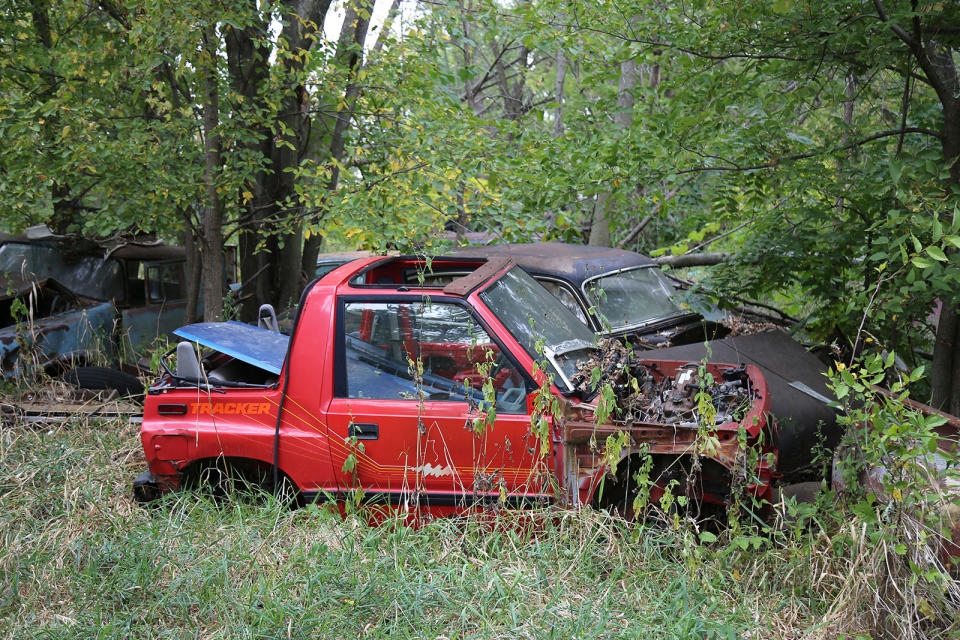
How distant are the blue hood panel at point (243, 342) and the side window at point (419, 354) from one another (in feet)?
1.80

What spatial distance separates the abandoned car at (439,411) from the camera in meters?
3.87

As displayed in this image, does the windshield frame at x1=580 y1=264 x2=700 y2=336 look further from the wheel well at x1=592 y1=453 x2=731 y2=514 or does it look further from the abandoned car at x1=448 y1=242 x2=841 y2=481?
the wheel well at x1=592 y1=453 x2=731 y2=514

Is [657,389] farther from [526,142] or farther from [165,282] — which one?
[165,282]

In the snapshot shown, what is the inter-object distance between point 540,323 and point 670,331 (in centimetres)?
235

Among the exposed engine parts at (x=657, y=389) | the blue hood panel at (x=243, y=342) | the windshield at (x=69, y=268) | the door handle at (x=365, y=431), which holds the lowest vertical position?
Result: the door handle at (x=365, y=431)

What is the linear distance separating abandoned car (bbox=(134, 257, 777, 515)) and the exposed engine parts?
0.04 feet

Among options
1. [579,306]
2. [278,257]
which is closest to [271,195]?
[278,257]

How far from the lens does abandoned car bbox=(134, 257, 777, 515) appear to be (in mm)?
3871

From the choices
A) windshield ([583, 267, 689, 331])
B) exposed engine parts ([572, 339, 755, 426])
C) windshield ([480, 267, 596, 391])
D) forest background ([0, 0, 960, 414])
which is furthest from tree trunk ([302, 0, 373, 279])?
exposed engine parts ([572, 339, 755, 426])

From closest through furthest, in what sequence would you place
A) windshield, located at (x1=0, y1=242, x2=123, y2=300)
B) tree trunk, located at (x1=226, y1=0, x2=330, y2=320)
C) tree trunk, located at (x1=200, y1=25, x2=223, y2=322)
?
1. tree trunk, located at (x1=200, y1=25, x2=223, y2=322)
2. tree trunk, located at (x1=226, y1=0, x2=330, y2=320)
3. windshield, located at (x1=0, y1=242, x2=123, y2=300)

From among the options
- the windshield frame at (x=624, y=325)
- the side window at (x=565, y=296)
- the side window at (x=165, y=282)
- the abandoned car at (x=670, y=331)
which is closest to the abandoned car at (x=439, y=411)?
the abandoned car at (x=670, y=331)

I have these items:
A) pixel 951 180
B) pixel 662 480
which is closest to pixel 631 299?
pixel 951 180

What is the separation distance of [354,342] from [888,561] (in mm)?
2796

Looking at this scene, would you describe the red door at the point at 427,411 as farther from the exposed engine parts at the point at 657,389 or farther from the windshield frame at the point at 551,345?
the exposed engine parts at the point at 657,389
